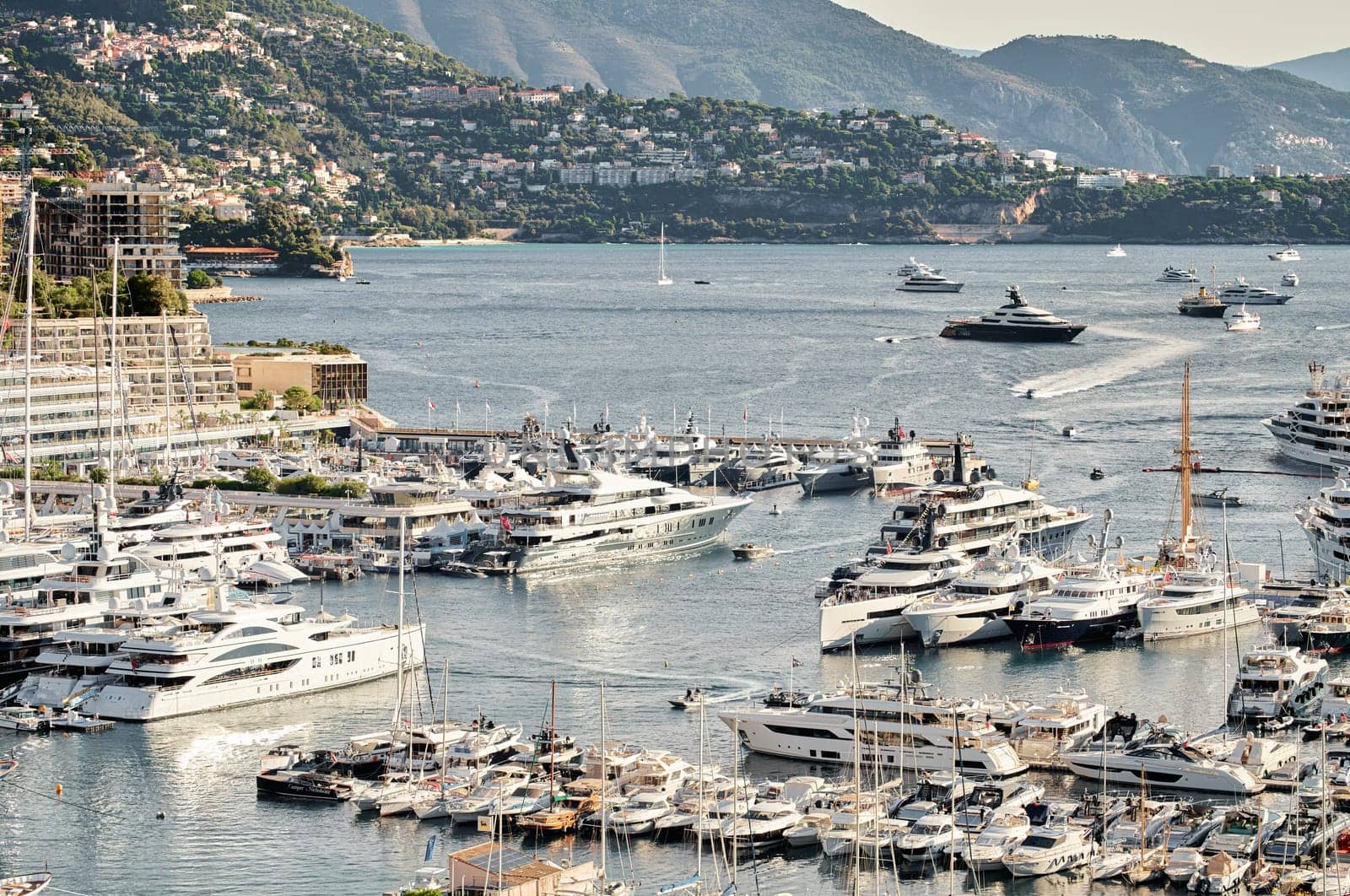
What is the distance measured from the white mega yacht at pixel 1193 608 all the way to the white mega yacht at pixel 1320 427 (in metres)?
19.1

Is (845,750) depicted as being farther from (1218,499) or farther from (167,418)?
(167,418)

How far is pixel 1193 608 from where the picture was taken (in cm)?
3734

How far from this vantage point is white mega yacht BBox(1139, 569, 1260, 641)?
1460 inches

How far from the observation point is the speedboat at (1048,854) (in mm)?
24828

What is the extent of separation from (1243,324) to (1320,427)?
151 ft

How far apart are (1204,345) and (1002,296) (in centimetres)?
3400

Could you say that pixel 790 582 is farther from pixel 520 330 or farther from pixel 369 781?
pixel 520 330

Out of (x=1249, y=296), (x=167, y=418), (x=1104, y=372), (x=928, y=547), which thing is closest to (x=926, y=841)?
(x=928, y=547)

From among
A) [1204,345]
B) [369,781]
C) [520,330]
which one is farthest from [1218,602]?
[520,330]

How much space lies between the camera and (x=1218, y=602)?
37.6 metres

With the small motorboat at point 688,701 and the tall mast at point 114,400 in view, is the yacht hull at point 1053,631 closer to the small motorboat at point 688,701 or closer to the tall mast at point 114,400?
the small motorboat at point 688,701

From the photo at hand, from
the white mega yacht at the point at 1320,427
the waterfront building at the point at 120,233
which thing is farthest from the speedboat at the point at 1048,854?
the waterfront building at the point at 120,233

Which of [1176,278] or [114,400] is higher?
[1176,278]

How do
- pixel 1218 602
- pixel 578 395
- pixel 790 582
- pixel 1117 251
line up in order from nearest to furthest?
pixel 1218 602 < pixel 790 582 < pixel 578 395 < pixel 1117 251
